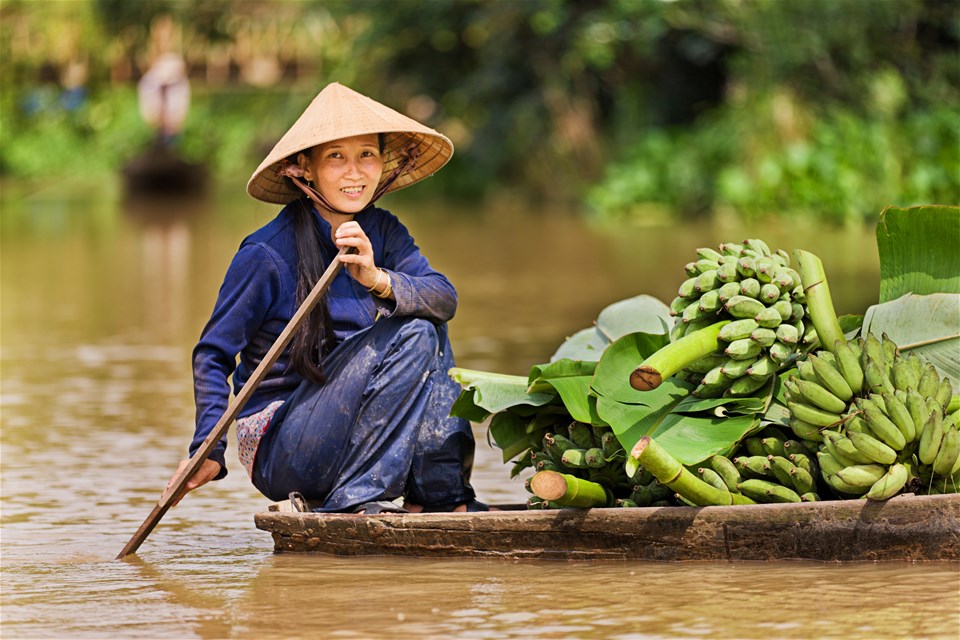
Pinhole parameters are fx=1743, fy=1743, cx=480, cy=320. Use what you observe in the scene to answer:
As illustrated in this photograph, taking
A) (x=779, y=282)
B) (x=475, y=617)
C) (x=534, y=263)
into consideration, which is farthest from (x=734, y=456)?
(x=534, y=263)

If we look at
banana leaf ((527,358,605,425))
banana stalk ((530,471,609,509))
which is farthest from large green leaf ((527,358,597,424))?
banana stalk ((530,471,609,509))

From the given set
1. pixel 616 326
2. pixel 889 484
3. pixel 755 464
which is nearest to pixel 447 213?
pixel 616 326

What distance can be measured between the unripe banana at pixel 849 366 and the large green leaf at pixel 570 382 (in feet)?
2.10

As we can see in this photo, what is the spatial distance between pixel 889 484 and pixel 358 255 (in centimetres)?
144

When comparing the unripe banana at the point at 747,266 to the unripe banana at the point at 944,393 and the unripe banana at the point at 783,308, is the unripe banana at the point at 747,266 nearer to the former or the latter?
the unripe banana at the point at 783,308

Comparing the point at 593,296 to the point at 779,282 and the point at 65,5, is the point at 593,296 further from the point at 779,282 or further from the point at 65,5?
the point at 65,5

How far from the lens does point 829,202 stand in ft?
56.6

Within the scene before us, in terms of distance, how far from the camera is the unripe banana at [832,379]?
436 centimetres

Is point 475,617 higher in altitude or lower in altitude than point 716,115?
lower

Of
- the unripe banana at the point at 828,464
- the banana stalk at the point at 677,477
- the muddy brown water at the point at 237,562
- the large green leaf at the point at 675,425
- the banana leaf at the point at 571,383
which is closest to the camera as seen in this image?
the muddy brown water at the point at 237,562

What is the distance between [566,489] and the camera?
4.31 meters

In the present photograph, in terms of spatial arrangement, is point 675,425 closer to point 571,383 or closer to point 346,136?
point 571,383

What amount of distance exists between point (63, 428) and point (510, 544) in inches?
124

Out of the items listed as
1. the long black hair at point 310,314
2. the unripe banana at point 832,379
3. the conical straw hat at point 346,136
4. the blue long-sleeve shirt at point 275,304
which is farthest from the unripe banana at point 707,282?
the long black hair at point 310,314
